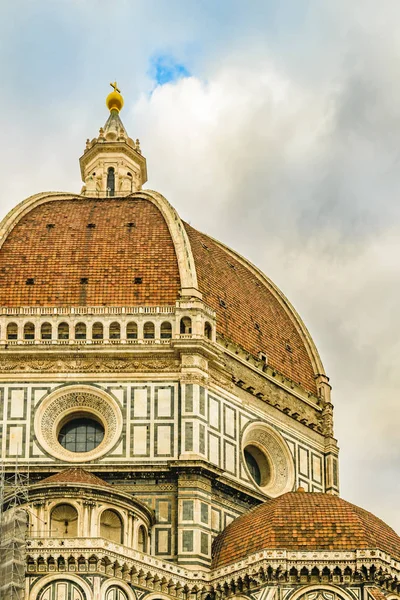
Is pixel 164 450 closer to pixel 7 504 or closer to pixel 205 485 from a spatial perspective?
pixel 205 485

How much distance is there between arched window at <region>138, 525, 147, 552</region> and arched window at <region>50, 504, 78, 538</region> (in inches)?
97.1

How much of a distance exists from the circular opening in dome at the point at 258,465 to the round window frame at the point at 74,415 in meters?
5.36

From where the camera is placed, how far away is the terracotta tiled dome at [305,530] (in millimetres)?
38250

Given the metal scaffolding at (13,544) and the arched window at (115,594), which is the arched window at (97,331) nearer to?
the metal scaffolding at (13,544)

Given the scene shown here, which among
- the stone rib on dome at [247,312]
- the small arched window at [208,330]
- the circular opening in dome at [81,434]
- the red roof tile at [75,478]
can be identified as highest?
the stone rib on dome at [247,312]

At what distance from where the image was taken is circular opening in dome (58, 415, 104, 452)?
141ft

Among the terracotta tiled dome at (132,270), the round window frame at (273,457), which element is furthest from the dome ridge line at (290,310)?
the round window frame at (273,457)

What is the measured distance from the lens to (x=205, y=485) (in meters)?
41.6

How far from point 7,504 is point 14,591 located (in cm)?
389

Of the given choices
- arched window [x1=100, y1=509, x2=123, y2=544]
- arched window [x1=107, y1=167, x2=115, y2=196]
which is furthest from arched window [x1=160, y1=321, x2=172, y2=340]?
arched window [x1=107, y1=167, x2=115, y2=196]

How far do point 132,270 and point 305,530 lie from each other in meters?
11.6

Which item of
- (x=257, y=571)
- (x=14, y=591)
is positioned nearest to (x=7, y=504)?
(x=14, y=591)

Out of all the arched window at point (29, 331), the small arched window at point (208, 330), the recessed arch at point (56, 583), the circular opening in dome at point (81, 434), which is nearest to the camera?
the recessed arch at point (56, 583)

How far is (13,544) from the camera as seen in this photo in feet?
118
